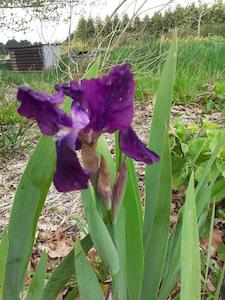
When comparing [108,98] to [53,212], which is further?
[53,212]

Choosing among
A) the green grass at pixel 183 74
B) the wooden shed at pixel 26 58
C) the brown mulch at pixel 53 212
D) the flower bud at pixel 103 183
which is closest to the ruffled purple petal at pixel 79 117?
the flower bud at pixel 103 183

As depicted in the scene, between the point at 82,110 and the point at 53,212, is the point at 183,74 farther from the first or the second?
the point at 82,110

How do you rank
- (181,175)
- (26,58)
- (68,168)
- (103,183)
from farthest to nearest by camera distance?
(26,58)
(181,175)
(103,183)
(68,168)

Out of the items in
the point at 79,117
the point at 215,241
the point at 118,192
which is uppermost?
the point at 79,117

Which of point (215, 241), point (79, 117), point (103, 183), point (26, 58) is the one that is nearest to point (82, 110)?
point (79, 117)

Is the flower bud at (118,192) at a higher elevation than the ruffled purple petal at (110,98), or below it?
below

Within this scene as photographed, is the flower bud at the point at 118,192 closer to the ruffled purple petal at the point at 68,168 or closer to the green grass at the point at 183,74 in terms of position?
the ruffled purple petal at the point at 68,168

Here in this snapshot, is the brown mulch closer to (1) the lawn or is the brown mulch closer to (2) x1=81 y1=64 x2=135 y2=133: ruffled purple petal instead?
(1) the lawn
